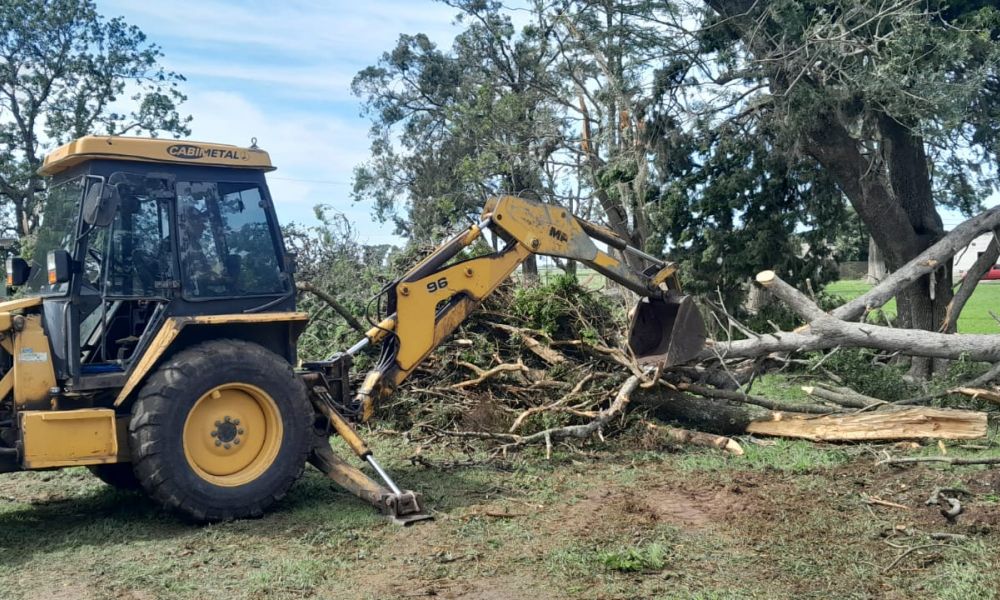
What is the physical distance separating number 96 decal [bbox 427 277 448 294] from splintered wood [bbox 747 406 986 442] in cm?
373

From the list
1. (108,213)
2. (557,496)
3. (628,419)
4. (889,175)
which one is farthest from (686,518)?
(889,175)

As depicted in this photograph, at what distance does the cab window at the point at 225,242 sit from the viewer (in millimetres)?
6754

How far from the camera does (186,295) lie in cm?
666

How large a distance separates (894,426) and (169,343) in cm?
646

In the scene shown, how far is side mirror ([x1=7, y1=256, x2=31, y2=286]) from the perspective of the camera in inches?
273

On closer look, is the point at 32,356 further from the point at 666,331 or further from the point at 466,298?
the point at 666,331

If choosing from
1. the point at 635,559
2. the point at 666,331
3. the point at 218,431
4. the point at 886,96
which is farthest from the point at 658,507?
the point at 886,96

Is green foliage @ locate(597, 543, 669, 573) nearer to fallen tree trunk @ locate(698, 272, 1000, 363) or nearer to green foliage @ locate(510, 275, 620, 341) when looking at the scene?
fallen tree trunk @ locate(698, 272, 1000, 363)

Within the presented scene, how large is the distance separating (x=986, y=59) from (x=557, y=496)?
7.74m

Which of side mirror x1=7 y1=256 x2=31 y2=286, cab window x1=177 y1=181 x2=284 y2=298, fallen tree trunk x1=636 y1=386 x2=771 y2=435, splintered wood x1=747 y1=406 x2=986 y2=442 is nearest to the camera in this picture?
cab window x1=177 y1=181 x2=284 y2=298

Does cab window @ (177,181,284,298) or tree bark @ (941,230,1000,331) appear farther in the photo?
tree bark @ (941,230,1000,331)

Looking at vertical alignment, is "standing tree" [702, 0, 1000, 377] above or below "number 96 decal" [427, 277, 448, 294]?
above

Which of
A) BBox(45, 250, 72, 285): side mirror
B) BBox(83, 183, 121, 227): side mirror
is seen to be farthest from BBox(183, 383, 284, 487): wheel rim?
BBox(83, 183, 121, 227): side mirror

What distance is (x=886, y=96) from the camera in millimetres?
10891
